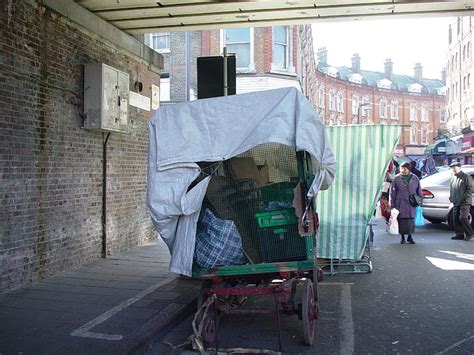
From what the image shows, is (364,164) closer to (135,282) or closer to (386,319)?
(386,319)

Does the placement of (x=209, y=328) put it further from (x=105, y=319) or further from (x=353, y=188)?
(x=353, y=188)

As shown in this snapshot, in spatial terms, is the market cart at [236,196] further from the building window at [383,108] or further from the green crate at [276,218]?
the building window at [383,108]

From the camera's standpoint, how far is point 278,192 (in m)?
5.32

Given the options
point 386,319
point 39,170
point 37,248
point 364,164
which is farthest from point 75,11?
point 386,319

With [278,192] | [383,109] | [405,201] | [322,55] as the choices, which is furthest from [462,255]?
[383,109]

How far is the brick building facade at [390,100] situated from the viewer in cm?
6406

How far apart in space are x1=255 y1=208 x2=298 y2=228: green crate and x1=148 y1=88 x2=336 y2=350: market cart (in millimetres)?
10

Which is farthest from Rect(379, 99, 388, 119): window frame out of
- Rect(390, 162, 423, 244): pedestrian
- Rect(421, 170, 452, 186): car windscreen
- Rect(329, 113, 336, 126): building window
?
Rect(390, 162, 423, 244): pedestrian

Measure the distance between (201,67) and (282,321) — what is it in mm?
4680

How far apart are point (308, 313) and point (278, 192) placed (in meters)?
1.28

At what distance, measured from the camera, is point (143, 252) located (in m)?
9.80

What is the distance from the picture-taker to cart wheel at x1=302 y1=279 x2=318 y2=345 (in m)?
4.84

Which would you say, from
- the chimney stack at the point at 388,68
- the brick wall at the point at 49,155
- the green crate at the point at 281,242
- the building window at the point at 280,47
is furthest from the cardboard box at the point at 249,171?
the chimney stack at the point at 388,68

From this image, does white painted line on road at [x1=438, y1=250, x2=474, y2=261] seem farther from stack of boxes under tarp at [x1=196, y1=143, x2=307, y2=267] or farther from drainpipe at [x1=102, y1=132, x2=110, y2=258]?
drainpipe at [x1=102, y1=132, x2=110, y2=258]
